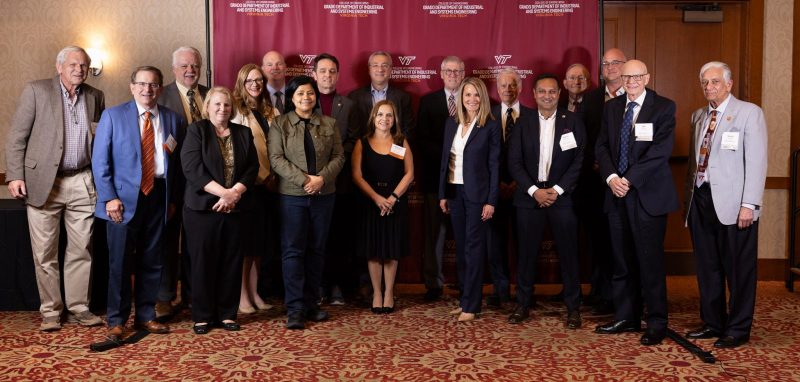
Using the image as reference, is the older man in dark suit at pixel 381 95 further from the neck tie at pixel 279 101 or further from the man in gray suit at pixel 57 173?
the man in gray suit at pixel 57 173

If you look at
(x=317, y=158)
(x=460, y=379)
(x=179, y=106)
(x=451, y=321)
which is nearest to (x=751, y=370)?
(x=460, y=379)

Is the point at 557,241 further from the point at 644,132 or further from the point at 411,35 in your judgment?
the point at 411,35

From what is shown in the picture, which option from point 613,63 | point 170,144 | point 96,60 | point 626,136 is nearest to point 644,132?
point 626,136

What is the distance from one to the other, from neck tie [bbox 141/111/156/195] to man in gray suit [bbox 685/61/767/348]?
10.7ft

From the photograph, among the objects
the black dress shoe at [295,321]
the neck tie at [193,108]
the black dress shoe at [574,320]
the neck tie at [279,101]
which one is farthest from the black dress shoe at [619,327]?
the neck tie at [193,108]

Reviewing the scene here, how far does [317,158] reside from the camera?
175 inches

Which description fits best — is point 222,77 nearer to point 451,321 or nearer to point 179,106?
point 179,106

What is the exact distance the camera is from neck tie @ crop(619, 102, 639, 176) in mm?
4152

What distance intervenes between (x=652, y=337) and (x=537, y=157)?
4.27 feet

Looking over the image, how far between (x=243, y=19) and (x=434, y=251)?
95.8 inches

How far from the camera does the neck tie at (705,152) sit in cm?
406

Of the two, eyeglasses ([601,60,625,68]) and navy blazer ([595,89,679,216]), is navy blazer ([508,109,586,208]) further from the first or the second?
eyeglasses ([601,60,625,68])

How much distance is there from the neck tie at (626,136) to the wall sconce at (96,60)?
4.23 meters

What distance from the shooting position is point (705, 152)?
409 centimetres
